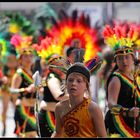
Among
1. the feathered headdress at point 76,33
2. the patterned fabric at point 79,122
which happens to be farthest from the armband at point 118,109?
the feathered headdress at point 76,33

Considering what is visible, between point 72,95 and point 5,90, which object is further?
point 5,90

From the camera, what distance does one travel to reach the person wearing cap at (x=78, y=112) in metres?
5.02

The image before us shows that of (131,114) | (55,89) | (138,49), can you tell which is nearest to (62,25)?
(138,49)

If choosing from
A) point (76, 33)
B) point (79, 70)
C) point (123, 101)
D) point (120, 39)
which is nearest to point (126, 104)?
point (123, 101)

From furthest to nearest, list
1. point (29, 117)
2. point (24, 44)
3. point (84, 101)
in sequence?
point (24, 44) → point (29, 117) → point (84, 101)

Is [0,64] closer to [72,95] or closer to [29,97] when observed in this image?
[29,97]

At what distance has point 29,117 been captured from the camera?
30.8 ft

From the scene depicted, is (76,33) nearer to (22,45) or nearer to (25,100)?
(22,45)

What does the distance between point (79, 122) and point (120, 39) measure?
8.12 feet

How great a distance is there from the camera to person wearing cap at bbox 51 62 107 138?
197 inches

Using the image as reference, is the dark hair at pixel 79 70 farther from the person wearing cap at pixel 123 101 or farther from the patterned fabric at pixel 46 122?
the patterned fabric at pixel 46 122

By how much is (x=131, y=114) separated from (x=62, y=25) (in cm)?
463

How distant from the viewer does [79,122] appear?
16.6ft

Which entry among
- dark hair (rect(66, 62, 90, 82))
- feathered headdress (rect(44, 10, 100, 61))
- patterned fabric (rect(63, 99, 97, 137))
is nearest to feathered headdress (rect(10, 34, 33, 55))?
feathered headdress (rect(44, 10, 100, 61))
